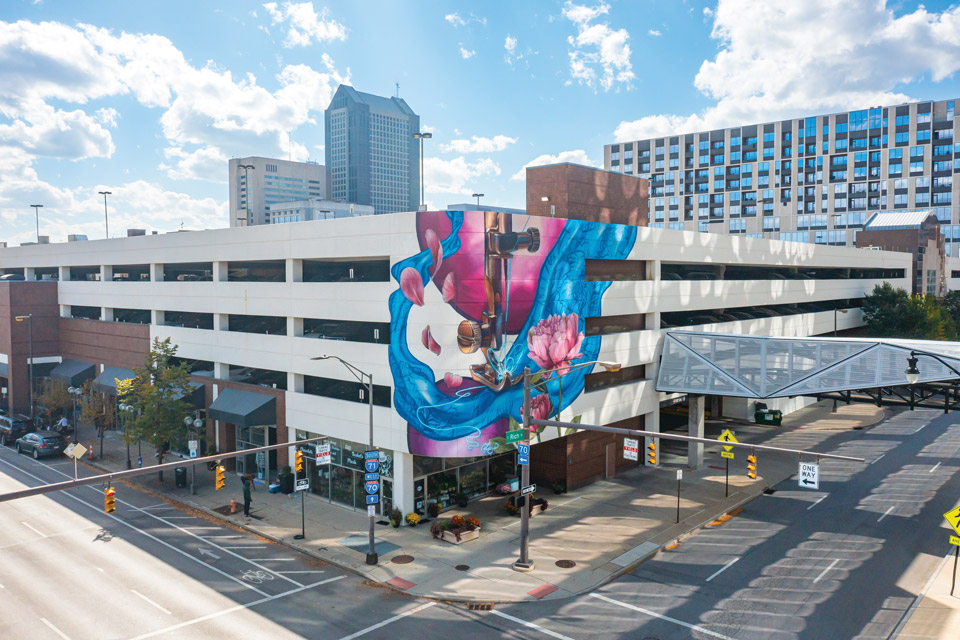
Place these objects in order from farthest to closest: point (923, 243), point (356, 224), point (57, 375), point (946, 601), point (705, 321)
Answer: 1. point (923, 243)
2. point (57, 375)
3. point (705, 321)
4. point (356, 224)
5. point (946, 601)

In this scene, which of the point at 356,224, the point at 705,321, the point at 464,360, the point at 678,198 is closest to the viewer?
the point at 464,360

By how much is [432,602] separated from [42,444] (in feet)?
113

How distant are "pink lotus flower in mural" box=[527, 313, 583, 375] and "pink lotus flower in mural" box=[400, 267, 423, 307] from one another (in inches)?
239

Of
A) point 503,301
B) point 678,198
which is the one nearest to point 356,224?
point 503,301

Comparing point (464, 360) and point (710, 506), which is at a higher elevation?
point (464, 360)

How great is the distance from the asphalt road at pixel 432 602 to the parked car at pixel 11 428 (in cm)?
1655

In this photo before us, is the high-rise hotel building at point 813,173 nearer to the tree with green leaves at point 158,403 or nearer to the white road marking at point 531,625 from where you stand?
the tree with green leaves at point 158,403

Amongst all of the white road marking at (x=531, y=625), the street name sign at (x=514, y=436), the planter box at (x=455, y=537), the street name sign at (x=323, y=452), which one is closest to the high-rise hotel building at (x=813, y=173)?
the planter box at (x=455, y=537)

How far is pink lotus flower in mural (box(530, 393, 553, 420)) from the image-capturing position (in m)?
33.8

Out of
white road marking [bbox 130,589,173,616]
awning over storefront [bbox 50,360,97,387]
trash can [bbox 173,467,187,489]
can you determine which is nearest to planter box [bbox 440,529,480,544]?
white road marking [bbox 130,589,173,616]

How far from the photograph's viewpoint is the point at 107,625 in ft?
69.9

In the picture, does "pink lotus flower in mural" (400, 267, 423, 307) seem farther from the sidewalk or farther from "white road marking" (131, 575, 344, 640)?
"white road marking" (131, 575, 344, 640)

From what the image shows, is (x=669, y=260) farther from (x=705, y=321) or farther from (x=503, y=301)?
(x=503, y=301)

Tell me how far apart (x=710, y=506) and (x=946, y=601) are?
38.6ft
